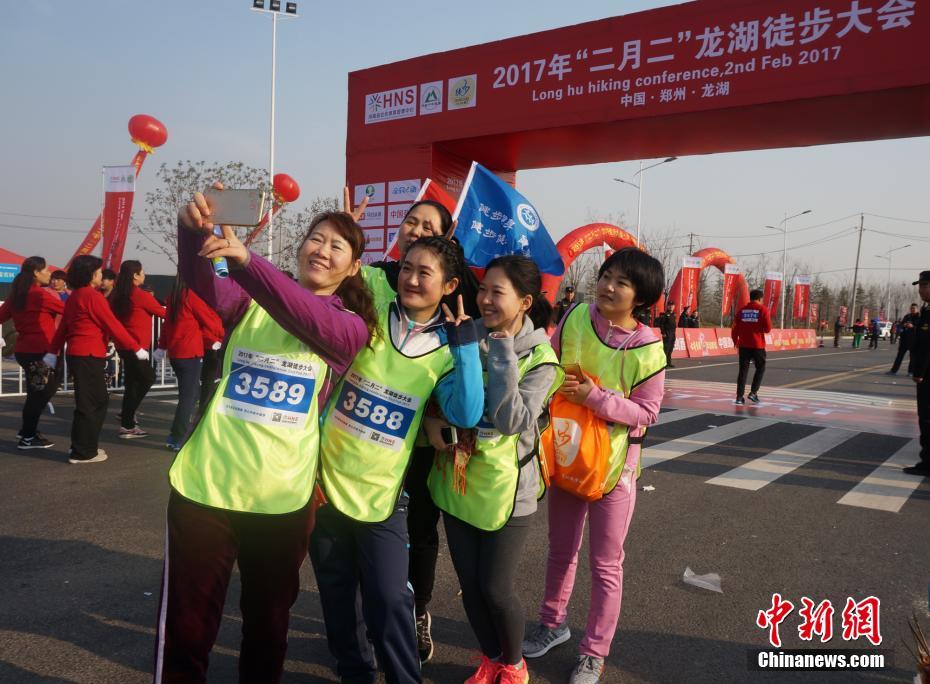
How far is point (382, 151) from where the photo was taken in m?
10.8

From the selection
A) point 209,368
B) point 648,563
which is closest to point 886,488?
point 648,563

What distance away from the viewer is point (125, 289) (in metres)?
7.21

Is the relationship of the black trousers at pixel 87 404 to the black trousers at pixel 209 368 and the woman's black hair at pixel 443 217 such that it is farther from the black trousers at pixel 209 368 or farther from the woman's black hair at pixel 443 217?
the woman's black hair at pixel 443 217

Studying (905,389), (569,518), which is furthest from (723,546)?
(905,389)

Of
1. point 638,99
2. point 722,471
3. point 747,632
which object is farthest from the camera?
point 638,99

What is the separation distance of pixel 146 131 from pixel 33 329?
12.9 metres

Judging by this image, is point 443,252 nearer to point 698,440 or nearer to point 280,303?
point 280,303

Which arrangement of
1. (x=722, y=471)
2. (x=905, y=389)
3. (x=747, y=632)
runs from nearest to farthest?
(x=747, y=632)
(x=722, y=471)
(x=905, y=389)

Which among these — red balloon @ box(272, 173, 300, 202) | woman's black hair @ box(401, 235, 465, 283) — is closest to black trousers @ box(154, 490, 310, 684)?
woman's black hair @ box(401, 235, 465, 283)

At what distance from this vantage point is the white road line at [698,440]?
7168 millimetres

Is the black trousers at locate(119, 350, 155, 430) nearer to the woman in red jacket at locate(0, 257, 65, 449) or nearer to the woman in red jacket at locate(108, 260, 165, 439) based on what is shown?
the woman in red jacket at locate(108, 260, 165, 439)

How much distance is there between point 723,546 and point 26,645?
3864 millimetres

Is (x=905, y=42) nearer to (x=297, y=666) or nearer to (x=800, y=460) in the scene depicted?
(x=800, y=460)

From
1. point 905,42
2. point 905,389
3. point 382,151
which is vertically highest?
point 905,42
